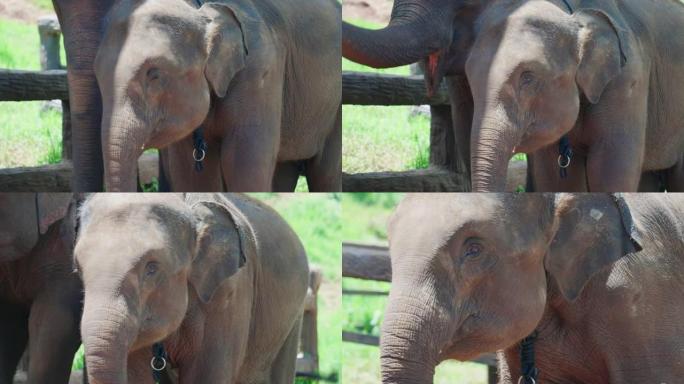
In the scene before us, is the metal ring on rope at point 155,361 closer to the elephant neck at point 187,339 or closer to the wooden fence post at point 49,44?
the elephant neck at point 187,339

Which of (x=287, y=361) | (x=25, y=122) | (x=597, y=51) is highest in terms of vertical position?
(x=25, y=122)

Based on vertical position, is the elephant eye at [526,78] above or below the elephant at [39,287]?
above

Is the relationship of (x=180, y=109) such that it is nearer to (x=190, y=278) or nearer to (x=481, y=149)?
(x=190, y=278)

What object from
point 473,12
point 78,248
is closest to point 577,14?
point 473,12

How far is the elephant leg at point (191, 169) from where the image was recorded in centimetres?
401

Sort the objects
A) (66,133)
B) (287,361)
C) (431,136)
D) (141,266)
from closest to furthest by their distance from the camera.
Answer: (141,266), (287,361), (431,136), (66,133)

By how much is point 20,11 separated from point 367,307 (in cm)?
399

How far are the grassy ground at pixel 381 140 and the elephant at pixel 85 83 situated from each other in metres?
1.52

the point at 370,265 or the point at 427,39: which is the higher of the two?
the point at 427,39

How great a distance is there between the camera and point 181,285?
3385 mm

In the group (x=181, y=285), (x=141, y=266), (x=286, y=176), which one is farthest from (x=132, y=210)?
(x=286, y=176)

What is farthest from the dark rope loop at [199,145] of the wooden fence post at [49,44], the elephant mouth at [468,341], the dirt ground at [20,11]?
the dirt ground at [20,11]

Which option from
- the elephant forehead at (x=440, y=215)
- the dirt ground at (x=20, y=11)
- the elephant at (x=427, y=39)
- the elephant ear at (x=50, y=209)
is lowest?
the elephant forehead at (x=440, y=215)

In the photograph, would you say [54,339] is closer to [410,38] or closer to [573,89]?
[410,38]
